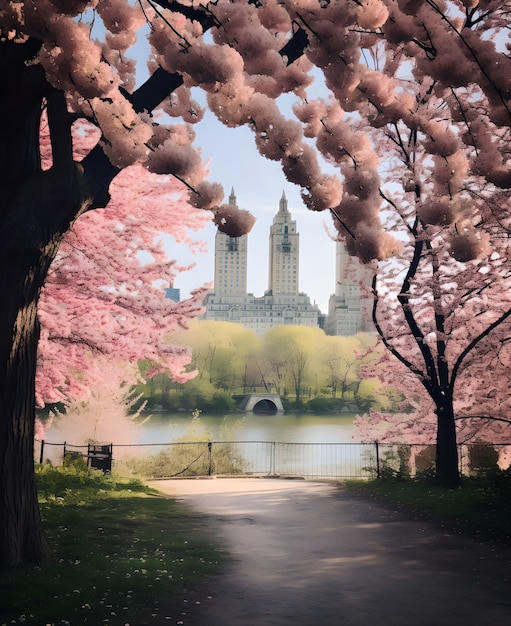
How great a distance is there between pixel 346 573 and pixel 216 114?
6383 millimetres

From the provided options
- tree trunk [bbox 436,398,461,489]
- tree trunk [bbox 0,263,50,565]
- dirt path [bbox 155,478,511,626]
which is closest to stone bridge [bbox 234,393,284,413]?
tree trunk [bbox 436,398,461,489]

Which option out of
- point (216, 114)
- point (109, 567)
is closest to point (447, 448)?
point (109, 567)

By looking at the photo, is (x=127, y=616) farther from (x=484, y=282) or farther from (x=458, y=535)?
Result: (x=484, y=282)

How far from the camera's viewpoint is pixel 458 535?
440 inches

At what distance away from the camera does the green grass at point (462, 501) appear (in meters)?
11.6

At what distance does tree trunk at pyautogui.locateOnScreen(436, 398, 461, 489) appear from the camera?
16078 mm

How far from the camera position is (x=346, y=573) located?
856 centimetres

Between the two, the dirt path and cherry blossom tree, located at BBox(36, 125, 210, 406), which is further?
cherry blossom tree, located at BBox(36, 125, 210, 406)

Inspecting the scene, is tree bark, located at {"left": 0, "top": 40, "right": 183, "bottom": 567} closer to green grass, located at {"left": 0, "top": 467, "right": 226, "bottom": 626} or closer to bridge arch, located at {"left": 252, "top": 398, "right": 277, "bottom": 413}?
green grass, located at {"left": 0, "top": 467, "right": 226, "bottom": 626}

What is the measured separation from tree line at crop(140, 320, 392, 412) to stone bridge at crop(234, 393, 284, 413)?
1844mm

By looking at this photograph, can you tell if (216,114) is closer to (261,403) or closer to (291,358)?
(261,403)

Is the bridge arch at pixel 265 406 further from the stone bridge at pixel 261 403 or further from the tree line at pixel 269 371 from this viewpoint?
the tree line at pixel 269 371

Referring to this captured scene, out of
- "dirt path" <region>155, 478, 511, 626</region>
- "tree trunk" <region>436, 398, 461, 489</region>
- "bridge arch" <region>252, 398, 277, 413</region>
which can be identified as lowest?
"dirt path" <region>155, 478, 511, 626</region>

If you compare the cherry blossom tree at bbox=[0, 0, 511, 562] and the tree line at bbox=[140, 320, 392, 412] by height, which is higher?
the tree line at bbox=[140, 320, 392, 412]
